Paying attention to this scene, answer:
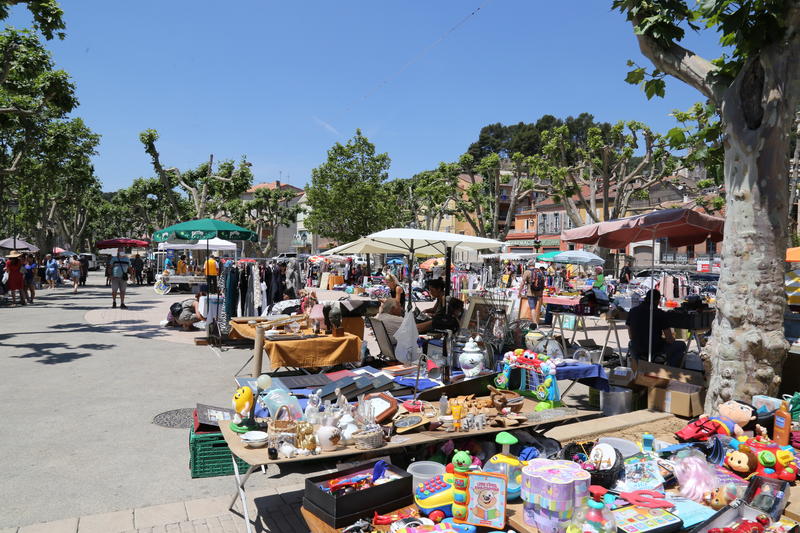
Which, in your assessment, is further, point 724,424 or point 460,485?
point 724,424

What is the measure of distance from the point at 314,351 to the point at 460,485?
4101mm

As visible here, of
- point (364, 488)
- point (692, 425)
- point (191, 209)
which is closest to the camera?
point (364, 488)

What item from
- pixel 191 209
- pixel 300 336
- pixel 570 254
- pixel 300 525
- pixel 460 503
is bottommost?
pixel 300 525

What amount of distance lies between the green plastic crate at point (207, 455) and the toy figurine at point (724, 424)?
350cm

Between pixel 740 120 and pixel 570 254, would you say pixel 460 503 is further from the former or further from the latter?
pixel 570 254

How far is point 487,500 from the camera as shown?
282cm

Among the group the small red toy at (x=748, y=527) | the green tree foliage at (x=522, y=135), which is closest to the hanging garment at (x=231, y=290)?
the small red toy at (x=748, y=527)

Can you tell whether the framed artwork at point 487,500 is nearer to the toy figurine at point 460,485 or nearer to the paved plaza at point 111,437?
the toy figurine at point 460,485

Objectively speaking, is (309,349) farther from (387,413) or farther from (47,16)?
(47,16)

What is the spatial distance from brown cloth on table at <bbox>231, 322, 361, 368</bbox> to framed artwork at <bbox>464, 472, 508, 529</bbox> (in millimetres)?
4171

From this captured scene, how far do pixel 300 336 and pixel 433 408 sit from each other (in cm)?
326

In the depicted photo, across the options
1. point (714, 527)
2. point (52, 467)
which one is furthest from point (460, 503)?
point (52, 467)

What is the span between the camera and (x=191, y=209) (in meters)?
40.5

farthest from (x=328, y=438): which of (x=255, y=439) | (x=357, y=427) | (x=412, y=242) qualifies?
(x=412, y=242)
